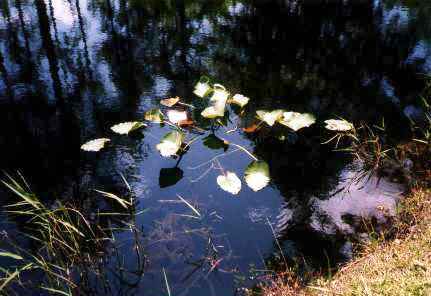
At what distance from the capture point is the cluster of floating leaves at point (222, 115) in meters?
3.40

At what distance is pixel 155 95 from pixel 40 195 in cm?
219

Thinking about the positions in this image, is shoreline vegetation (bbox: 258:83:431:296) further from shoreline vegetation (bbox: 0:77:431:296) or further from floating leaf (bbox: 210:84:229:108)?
floating leaf (bbox: 210:84:229:108)

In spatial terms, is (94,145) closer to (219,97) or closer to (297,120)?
(219,97)

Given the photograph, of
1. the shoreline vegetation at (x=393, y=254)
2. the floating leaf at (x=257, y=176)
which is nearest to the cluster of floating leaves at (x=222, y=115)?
the floating leaf at (x=257, y=176)

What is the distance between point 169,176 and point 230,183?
643mm

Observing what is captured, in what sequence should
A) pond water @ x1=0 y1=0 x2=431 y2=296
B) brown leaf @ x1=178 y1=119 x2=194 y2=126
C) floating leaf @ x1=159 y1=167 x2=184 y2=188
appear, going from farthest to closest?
brown leaf @ x1=178 y1=119 x2=194 y2=126, floating leaf @ x1=159 y1=167 x2=184 y2=188, pond water @ x1=0 y1=0 x2=431 y2=296

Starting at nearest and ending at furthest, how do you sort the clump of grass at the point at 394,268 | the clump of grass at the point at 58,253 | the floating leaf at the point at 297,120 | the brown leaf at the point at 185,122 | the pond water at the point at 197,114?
the clump of grass at the point at 394,268 → the clump of grass at the point at 58,253 → the pond water at the point at 197,114 → the floating leaf at the point at 297,120 → the brown leaf at the point at 185,122

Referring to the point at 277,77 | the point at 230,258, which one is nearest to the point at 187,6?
the point at 277,77

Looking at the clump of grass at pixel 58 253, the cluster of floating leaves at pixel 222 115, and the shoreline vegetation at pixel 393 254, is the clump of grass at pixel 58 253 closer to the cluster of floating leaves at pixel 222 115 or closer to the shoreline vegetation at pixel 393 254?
the cluster of floating leaves at pixel 222 115

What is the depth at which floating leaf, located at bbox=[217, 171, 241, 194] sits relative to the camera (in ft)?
10.8

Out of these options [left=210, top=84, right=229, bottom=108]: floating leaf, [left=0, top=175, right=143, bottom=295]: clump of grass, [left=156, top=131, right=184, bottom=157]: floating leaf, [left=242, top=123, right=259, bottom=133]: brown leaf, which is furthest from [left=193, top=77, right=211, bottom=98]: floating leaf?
[left=0, top=175, right=143, bottom=295]: clump of grass

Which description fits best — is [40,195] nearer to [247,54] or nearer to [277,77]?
[277,77]

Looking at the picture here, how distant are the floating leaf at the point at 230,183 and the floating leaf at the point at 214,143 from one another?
0.64m

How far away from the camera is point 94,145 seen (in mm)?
3875
